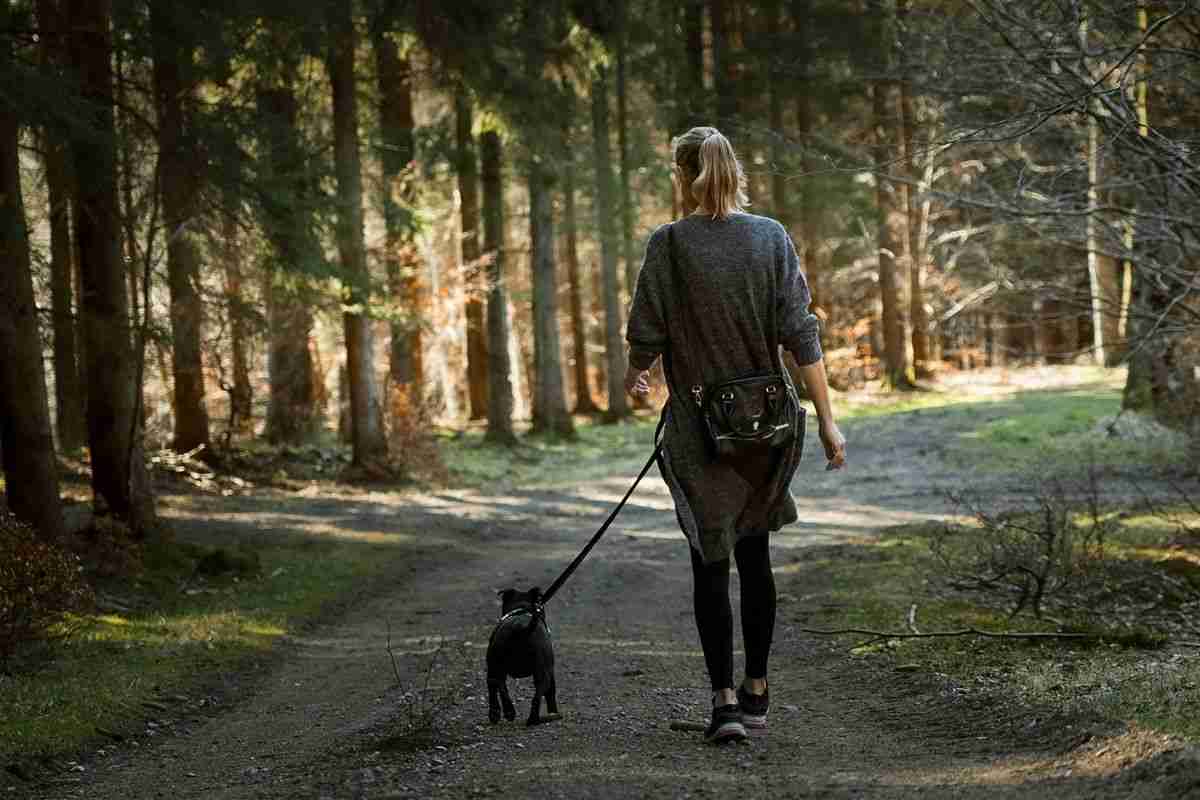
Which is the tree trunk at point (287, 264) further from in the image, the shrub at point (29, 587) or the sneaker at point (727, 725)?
the sneaker at point (727, 725)

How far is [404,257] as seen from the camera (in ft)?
80.7

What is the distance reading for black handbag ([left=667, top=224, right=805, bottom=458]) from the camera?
15.6 ft

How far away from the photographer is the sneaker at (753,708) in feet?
16.7

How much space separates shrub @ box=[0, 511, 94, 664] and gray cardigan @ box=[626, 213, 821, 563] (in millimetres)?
4502

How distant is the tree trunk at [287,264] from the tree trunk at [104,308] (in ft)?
4.55

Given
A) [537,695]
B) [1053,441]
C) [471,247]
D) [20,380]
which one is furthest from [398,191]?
[537,695]

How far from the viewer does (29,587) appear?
761cm

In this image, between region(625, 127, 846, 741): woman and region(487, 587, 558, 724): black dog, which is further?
region(487, 587, 558, 724): black dog

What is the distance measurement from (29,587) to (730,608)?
4.66 m

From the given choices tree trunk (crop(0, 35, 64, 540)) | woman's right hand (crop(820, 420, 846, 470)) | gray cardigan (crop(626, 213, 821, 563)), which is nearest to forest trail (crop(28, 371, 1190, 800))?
gray cardigan (crop(626, 213, 821, 563))

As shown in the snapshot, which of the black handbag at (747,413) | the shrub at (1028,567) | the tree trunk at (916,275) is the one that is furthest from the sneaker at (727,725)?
the tree trunk at (916,275)

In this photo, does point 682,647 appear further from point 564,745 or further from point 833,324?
point 833,324

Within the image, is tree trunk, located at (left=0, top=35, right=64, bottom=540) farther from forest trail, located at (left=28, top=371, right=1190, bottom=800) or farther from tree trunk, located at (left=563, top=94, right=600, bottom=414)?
tree trunk, located at (left=563, top=94, right=600, bottom=414)

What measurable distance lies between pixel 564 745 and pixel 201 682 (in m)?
3.60
